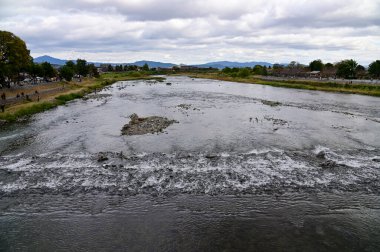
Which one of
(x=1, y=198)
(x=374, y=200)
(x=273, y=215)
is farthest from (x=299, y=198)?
(x=1, y=198)

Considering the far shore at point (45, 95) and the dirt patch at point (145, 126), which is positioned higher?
the far shore at point (45, 95)

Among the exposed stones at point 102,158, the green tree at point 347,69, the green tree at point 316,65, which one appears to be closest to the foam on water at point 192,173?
the exposed stones at point 102,158

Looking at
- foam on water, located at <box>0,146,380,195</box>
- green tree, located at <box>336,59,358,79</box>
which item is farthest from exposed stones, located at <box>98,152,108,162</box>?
green tree, located at <box>336,59,358,79</box>

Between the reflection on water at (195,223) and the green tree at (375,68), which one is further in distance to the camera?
the green tree at (375,68)

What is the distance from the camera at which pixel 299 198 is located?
1708cm

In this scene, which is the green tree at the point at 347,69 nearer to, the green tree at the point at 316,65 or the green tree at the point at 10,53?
the green tree at the point at 316,65

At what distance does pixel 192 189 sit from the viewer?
60.0 feet

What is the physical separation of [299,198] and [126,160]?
12342 millimetres

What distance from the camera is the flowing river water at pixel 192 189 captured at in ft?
44.5

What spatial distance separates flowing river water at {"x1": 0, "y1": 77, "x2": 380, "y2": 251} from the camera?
13.6 metres

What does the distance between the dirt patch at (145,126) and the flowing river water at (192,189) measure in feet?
4.11

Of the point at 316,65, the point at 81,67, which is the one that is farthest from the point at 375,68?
the point at 81,67

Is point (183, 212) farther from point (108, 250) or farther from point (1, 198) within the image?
point (1, 198)

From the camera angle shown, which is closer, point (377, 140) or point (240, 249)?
point (240, 249)
